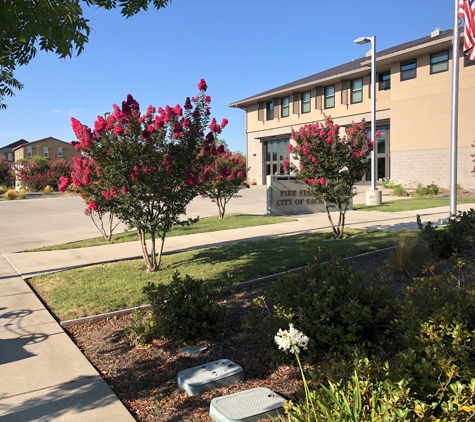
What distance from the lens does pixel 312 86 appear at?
1366 inches

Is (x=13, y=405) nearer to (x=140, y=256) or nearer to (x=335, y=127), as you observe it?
(x=140, y=256)

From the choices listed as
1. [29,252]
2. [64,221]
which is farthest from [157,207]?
[64,221]

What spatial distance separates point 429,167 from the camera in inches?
1057

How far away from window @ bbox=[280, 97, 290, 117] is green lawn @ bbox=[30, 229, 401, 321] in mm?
29313

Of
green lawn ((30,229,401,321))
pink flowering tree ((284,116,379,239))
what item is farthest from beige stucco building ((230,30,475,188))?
green lawn ((30,229,401,321))

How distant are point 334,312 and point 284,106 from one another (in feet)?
117

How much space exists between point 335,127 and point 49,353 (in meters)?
7.11

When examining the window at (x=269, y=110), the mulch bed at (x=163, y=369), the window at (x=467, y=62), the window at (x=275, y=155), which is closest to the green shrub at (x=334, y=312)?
the mulch bed at (x=163, y=369)

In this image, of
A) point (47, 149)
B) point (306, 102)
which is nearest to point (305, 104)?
point (306, 102)

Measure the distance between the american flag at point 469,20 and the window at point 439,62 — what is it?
682 inches

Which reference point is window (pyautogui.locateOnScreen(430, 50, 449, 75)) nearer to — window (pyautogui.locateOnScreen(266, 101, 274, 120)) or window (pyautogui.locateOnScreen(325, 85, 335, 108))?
window (pyautogui.locateOnScreen(325, 85, 335, 108))

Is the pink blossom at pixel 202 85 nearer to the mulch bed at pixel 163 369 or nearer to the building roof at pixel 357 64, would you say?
the mulch bed at pixel 163 369

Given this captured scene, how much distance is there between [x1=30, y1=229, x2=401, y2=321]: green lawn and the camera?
5.86 meters

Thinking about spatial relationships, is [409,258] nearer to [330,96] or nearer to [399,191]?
[399,191]
